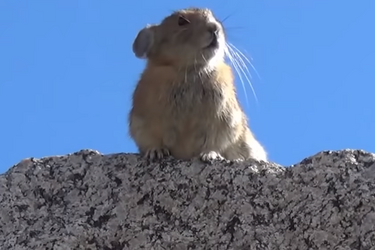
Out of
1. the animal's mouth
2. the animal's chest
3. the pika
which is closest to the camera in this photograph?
the pika

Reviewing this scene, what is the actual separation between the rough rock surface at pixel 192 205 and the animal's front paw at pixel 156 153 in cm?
34

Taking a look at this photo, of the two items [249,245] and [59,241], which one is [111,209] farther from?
Answer: [249,245]

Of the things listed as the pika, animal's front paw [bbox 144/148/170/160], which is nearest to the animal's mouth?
the pika

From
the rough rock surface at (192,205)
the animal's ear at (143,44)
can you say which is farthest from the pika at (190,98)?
the rough rock surface at (192,205)

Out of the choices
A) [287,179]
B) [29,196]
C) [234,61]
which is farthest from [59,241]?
[234,61]

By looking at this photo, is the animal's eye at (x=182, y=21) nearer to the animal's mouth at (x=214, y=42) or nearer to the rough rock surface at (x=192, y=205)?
the animal's mouth at (x=214, y=42)

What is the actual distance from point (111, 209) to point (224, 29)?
315 centimetres

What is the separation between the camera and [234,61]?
23.9 ft

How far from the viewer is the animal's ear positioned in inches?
290

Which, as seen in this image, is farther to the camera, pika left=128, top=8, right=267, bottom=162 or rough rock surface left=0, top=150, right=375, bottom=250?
pika left=128, top=8, right=267, bottom=162

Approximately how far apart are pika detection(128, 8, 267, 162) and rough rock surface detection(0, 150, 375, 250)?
1276mm

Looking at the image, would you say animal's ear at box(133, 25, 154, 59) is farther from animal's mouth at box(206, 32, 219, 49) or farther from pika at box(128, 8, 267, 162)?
animal's mouth at box(206, 32, 219, 49)

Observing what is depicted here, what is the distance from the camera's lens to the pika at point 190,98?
6492mm

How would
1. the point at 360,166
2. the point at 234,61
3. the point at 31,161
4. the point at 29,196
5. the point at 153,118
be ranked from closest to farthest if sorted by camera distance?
the point at 360,166
the point at 29,196
the point at 31,161
the point at 153,118
the point at 234,61
